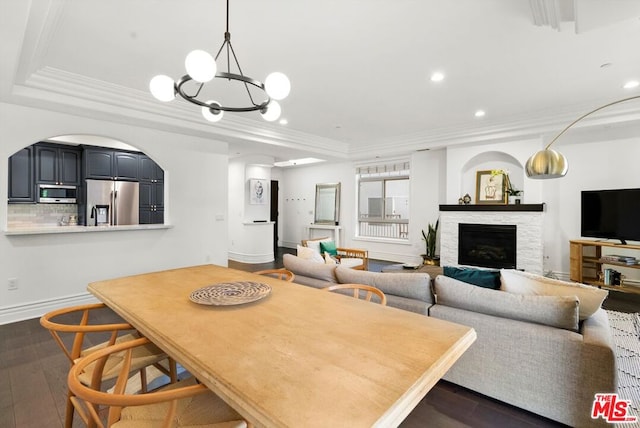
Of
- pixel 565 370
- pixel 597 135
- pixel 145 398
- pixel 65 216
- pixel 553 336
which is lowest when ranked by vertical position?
pixel 565 370

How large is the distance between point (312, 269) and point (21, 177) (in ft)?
17.5

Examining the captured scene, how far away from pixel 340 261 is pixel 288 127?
2.60 meters

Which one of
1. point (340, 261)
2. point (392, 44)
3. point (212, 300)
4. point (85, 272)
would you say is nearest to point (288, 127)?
point (340, 261)

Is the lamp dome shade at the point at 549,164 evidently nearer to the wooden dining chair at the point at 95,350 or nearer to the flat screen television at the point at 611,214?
the flat screen television at the point at 611,214

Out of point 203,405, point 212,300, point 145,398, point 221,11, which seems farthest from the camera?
point 221,11

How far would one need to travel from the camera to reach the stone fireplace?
16.4 ft

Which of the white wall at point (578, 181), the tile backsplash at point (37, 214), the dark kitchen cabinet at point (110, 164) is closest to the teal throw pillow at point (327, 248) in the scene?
the white wall at point (578, 181)

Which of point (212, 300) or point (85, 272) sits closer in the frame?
point (212, 300)

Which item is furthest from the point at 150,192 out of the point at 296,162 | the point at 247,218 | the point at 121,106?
the point at 296,162

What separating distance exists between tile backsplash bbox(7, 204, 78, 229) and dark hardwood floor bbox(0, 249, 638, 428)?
3592 mm

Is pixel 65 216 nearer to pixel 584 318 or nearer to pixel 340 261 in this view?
pixel 340 261

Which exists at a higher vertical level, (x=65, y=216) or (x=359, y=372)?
(x=65, y=216)

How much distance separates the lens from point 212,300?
Answer: 164 cm

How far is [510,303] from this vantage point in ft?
6.33
